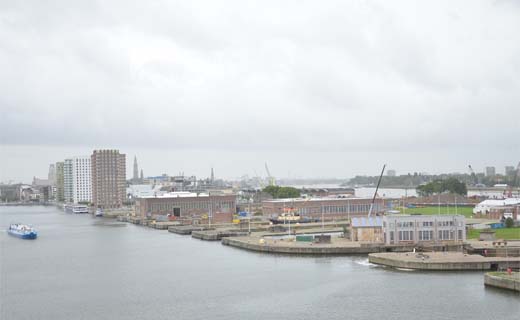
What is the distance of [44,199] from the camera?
113812mm

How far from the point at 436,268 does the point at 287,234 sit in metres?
15.0

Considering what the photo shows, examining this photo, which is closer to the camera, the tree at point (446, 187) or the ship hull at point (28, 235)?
the ship hull at point (28, 235)

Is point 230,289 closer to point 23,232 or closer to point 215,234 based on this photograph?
point 215,234

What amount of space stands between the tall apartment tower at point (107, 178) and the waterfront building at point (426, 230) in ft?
172

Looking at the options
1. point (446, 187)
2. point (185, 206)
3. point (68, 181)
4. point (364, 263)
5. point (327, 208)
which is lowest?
point (364, 263)

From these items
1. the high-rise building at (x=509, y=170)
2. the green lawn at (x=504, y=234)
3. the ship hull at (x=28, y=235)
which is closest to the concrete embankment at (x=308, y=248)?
the green lawn at (x=504, y=234)

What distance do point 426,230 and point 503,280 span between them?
9025 mm

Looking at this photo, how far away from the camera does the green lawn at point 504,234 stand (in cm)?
2923

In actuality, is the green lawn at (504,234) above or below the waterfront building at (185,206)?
below

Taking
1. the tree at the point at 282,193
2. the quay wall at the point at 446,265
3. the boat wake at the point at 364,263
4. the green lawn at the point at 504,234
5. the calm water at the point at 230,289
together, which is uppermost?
the tree at the point at 282,193

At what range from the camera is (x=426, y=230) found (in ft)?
87.9

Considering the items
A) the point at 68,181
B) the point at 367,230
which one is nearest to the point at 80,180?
the point at 68,181

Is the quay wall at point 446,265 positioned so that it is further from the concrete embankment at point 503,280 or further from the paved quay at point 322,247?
the paved quay at point 322,247

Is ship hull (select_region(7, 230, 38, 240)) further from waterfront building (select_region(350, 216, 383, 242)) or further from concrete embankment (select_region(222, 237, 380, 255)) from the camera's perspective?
waterfront building (select_region(350, 216, 383, 242))
